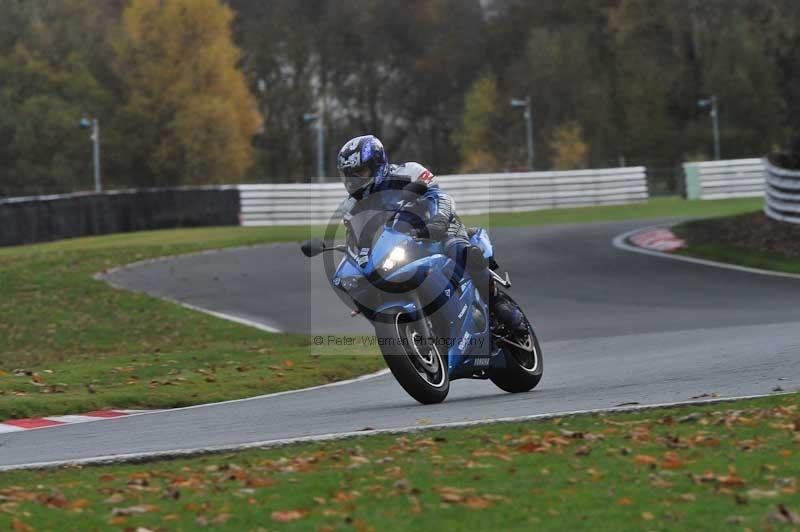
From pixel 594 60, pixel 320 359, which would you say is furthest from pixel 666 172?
pixel 320 359

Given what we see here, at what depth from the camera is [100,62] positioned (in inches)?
3415

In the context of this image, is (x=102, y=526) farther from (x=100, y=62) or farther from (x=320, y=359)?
(x=100, y=62)

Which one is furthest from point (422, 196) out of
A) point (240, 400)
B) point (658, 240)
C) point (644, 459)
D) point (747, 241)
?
point (658, 240)

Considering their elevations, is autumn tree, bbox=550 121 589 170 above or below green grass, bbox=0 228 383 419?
above

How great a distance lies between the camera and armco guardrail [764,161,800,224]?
2475cm

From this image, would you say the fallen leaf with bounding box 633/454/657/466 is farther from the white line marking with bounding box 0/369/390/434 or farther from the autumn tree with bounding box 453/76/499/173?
the autumn tree with bounding box 453/76/499/173

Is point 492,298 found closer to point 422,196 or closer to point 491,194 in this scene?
point 422,196

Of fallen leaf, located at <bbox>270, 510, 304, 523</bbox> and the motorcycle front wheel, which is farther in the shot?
the motorcycle front wheel

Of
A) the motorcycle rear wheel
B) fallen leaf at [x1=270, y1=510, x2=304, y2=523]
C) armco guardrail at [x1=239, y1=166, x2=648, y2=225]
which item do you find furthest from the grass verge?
fallen leaf at [x1=270, y1=510, x2=304, y2=523]

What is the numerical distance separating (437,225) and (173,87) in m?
72.7

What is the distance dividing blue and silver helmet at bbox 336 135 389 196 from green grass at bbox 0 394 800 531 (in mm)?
2172

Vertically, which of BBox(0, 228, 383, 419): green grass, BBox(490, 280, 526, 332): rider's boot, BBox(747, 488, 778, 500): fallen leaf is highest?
BBox(490, 280, 526, 332): rider's boot

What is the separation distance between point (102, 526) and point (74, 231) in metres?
29.5

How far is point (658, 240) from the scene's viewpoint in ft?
86.6
